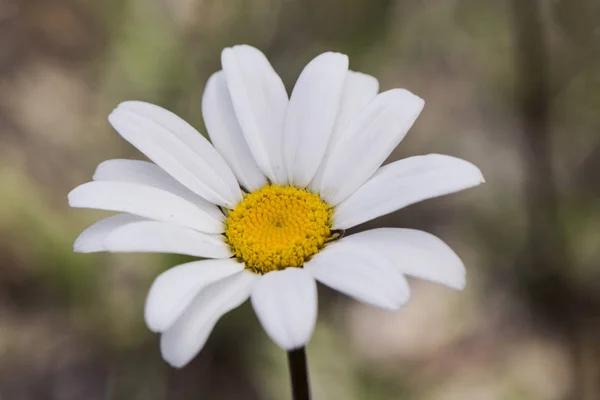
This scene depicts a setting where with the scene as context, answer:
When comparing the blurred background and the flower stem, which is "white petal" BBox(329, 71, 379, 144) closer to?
the flower stem

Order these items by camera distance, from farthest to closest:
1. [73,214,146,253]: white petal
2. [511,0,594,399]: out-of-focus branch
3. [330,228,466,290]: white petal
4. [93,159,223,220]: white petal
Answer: [511,0,594,399]: out-of-focus branch → [93,159,223,220]: white petal → [73,214,146,253]: white petal → [330,228,466,290]: white petal

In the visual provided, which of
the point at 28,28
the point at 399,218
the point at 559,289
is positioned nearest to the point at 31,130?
the point at 28,28

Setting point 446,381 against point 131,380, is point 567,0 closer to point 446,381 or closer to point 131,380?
point 446,381

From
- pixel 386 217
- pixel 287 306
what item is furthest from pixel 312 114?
pixel 386 217

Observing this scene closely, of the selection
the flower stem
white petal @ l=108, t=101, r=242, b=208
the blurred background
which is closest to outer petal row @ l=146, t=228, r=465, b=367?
the flower stem

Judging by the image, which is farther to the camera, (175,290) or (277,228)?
Answer: (277,228)

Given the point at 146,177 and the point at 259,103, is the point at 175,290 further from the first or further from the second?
the point at 259,103

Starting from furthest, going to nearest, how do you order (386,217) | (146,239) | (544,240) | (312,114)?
(386,217) → (544,240) → (312,114) → (146,239)
